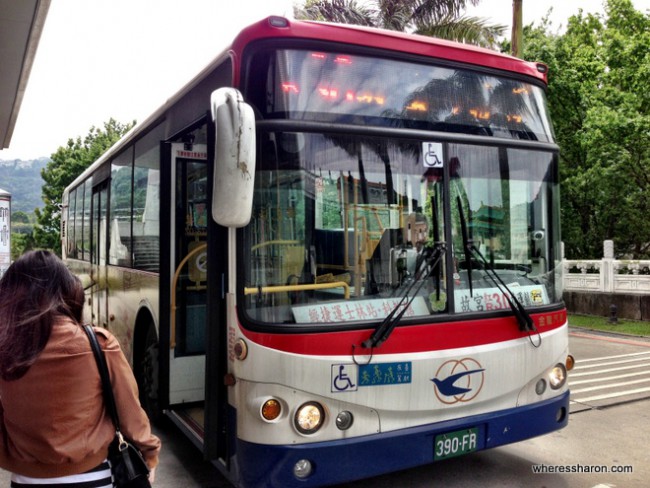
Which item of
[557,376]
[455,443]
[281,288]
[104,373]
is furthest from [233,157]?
[557,376]

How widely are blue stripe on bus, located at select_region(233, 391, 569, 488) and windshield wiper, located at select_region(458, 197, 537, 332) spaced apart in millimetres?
585

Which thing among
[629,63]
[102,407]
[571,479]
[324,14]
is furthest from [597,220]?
[102,407]

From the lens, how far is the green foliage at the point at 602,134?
15.5m

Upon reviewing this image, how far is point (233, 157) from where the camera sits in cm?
326

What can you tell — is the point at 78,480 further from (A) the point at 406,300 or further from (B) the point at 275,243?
(A) the point at 406,300

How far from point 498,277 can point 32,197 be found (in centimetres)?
14689

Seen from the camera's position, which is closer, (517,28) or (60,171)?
(517,28)

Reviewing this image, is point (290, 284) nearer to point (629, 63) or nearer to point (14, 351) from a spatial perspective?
point (14, 351)

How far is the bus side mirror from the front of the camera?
326cm

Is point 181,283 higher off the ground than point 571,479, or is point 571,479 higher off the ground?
point 181,283

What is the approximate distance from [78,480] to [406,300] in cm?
210

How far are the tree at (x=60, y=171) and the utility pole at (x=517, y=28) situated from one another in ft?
96.5

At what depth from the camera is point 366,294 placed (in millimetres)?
3725

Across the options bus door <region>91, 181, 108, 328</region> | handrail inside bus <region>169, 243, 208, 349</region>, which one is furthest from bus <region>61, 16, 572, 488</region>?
bus door <region>91, 181, 108, 328</region>
